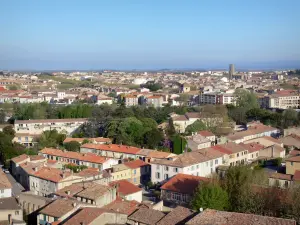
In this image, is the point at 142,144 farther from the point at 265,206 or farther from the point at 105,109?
the point at 265,206

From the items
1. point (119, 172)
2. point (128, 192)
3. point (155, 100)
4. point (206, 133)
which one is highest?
point (155, 100)

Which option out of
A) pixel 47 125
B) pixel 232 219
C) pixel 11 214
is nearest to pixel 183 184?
pixel 232 219

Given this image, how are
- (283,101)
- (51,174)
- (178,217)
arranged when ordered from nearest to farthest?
(178,217), (51,174), (283,101)

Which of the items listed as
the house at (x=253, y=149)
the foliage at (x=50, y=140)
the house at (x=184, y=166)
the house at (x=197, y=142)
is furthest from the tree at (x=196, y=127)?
the house at (x=184, y=166)

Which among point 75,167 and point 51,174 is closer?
point 51,174

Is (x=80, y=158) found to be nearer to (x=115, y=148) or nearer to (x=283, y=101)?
A: (x=115, y=148)
